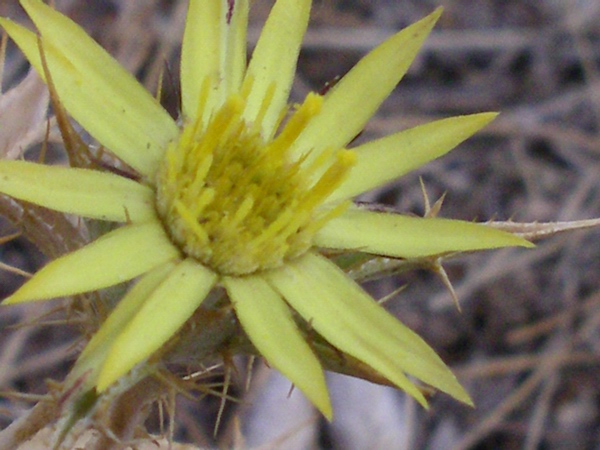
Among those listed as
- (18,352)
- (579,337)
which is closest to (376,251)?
(18,352)

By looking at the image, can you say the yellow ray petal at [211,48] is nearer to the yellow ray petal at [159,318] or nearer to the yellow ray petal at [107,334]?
the yellow ray petal at [159,318]

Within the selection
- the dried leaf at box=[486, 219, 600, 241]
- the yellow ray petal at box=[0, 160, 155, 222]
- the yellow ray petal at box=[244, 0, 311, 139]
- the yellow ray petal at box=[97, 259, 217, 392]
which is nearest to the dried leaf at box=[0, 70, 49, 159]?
the yellow ray petal at box=[0, 160, 155, 222]

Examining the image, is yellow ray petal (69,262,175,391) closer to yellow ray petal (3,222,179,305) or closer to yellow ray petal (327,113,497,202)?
yellow ray petal (3,222,179,305)

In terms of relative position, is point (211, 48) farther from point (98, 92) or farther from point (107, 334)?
point (107, 334)

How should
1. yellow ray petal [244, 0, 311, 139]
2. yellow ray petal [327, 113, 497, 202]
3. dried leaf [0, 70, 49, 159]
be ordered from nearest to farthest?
yellow ray petal [327, 113, 497, 202], yellow ray petal [244, 0, 311, 139], dried leaf [0, 70, 49, 159]

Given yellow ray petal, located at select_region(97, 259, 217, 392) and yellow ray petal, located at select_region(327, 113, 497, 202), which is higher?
yellow ray petal, located at select_region(97, 259, 217, 392)

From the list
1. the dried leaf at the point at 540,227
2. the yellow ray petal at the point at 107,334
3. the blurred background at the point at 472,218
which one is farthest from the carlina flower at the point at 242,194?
the blurred background at the point at 472,218

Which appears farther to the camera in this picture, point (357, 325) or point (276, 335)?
point (357, 325)

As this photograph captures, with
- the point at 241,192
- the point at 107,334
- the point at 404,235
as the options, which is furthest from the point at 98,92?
the point at 404,235
